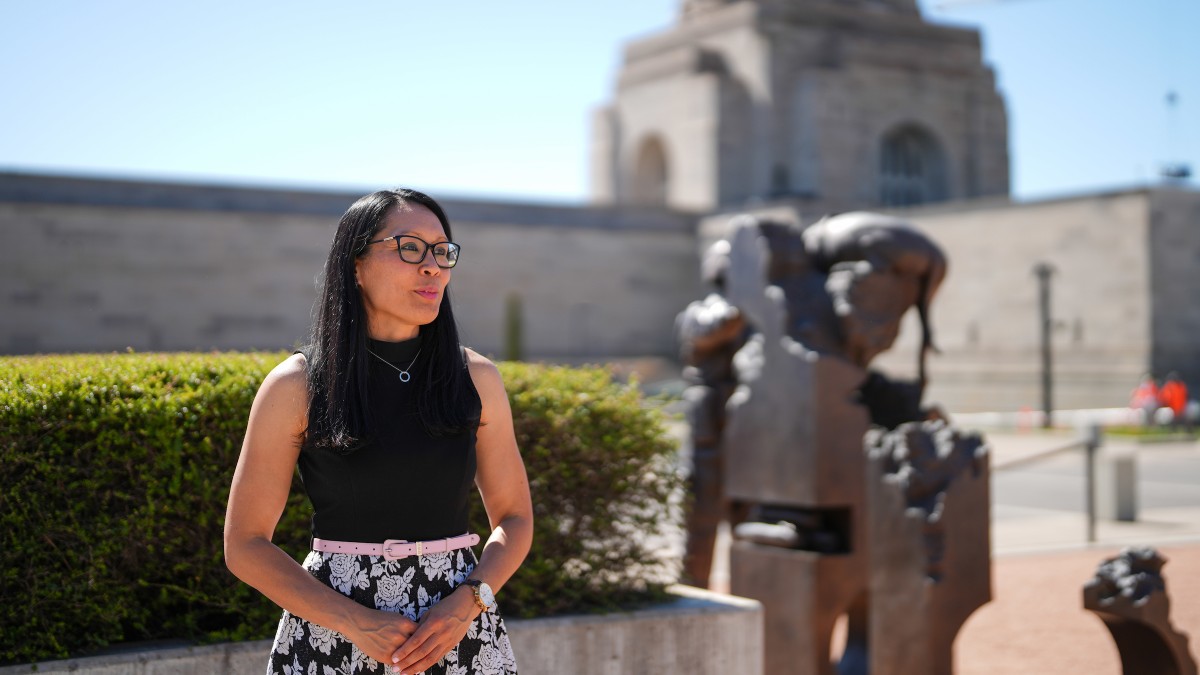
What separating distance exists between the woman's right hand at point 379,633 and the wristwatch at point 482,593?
0.16 meters

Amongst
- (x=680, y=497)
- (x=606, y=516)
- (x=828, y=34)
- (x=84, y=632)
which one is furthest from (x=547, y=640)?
(x=828, y=34)

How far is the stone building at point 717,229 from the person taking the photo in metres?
34.2

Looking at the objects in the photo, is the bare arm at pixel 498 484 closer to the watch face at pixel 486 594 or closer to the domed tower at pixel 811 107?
the watch face at pixel 486 594

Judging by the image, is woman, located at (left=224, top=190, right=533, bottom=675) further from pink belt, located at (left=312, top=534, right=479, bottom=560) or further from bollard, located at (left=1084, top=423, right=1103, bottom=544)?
bollard, located at (left=1084, top=423, right=1103, bottom=544)

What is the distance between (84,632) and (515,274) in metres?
38.1

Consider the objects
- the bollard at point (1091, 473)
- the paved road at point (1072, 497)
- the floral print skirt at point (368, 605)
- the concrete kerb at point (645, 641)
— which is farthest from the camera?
the paved road at point (1072, 497)

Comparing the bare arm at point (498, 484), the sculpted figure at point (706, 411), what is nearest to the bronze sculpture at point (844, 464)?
the sculpted figure at point (706, 411)

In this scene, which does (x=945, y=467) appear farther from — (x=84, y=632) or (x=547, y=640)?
(x=84, y=632)

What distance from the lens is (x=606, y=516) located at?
4.90 metres

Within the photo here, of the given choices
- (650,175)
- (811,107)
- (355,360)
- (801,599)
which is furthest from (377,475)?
(650,175)

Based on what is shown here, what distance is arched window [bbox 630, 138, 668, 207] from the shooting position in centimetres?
5444

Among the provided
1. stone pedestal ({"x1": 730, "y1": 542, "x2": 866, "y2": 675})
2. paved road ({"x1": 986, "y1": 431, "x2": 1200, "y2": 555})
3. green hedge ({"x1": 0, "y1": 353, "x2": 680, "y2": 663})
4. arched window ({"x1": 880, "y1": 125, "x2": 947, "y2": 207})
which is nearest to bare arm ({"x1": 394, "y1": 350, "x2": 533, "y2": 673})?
green hedge ({"x1": 0, "y1": 353, "x2": 680, "y2": 663})

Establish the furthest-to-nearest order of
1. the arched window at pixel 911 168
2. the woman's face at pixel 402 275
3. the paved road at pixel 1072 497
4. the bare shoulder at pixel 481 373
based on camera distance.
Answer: the arched window at pixel 911 168 → the paved road at pixel 1072 497 → the bare shoulder at pixel 481 373 → the woman's face at pixel 402 275

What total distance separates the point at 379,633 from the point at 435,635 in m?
0.11
